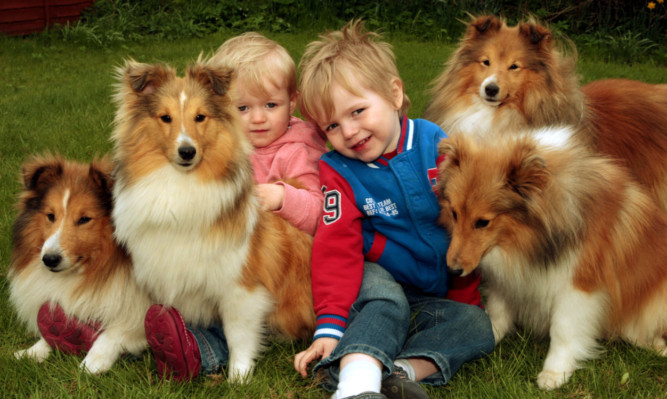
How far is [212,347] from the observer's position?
9.73ft

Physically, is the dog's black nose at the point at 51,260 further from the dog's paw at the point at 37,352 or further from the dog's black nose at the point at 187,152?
the dog's black nose at the point at 187,152

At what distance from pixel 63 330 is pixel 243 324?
0.91m

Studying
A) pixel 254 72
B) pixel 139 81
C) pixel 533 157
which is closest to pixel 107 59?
pixel 254 72

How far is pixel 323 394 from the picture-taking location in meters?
2.80

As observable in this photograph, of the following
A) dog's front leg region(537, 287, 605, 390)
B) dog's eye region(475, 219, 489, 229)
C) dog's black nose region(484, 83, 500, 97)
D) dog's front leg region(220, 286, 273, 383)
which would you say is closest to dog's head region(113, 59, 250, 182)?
dog's front leg region(220, 286, 273, 383)

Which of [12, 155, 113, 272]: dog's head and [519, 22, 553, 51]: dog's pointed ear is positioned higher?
[519, 22, 553, 51]: dog's pointed ear

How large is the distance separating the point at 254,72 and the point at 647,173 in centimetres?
304

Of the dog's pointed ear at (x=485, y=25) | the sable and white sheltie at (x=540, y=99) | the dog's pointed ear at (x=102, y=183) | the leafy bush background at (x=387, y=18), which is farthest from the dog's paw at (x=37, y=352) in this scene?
the leafy bush background at (x=387, y=18)

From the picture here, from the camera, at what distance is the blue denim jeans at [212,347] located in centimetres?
290

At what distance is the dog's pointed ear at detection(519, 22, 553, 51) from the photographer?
4230mm

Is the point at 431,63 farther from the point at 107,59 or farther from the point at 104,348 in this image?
the point at 104,348

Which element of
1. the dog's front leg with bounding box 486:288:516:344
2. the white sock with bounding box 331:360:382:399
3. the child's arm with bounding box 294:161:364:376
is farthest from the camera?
the dog's front leg with bounding box 486:288:516:344

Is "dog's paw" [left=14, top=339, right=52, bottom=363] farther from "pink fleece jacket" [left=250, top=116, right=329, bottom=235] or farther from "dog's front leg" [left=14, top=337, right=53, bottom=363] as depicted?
"pink fleece jacket" [left=250, top=116, right=329, bottom=235]

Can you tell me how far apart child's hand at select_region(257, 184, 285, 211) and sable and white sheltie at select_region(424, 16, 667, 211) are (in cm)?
170
